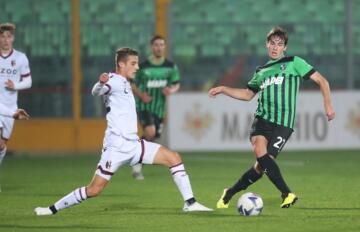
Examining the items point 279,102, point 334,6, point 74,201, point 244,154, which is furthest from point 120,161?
point 334,6

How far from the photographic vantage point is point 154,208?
9.84m

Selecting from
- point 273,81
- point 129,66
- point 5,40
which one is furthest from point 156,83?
point 129,66

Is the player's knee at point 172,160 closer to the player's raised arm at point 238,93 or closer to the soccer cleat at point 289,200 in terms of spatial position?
the player's raised arm at point 238,93

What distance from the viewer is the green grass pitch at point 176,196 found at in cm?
848

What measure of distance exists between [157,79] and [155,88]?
0.14 meters

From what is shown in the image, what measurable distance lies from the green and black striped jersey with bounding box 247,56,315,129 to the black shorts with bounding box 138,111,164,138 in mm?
4811

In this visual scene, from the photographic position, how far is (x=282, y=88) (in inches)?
380

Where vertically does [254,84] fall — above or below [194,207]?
above

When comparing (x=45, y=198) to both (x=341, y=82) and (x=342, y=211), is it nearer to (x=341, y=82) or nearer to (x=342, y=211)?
(x=342, y=211)

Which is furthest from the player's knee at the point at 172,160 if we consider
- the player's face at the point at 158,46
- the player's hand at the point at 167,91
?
the player's hand at the point at 167,91

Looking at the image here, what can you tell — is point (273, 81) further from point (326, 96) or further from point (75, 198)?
point (75, 198)

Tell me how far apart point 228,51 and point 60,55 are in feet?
11.7

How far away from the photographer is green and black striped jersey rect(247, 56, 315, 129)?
962 centimetres

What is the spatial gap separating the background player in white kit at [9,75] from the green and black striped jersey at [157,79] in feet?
9.24
